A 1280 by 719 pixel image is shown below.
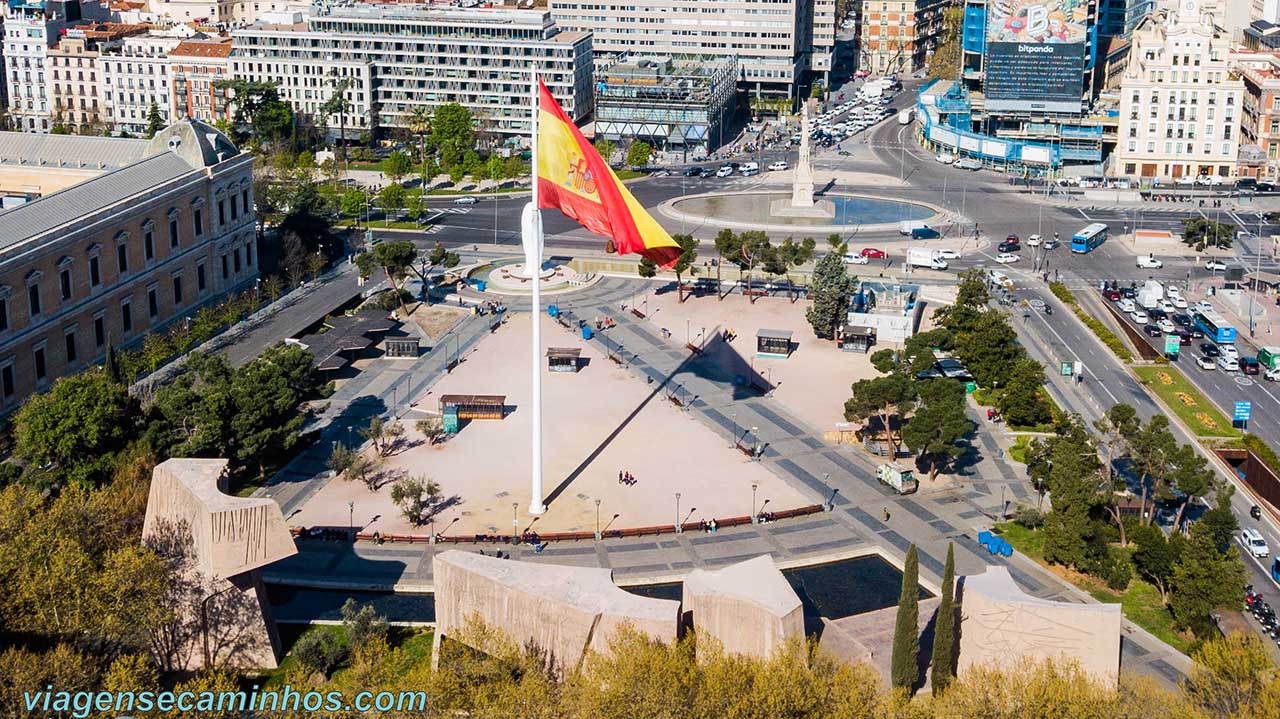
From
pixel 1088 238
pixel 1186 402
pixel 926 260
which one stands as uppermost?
pixel 1088 238

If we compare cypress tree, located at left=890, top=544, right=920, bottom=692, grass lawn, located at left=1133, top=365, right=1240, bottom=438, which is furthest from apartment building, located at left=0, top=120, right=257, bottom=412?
grass lawn, located at left=1133, top=365, right=1240, bottom=438

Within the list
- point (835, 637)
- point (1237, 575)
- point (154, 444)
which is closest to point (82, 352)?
point (154, 444)

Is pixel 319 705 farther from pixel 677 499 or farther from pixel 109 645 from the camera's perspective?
pixel 677 499

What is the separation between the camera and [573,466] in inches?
4651

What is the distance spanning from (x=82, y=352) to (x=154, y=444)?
98.5 ft

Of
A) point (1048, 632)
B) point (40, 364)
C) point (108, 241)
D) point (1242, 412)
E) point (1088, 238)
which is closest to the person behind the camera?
point (1048, 632)

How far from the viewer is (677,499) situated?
363 feet

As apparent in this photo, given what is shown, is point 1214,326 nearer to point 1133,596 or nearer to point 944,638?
point 1133,596

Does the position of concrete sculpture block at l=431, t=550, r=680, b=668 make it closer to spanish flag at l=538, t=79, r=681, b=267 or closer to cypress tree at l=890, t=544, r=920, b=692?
cypress tree at l=890, t=544, r=920, b=692

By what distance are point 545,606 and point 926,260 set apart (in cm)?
11222

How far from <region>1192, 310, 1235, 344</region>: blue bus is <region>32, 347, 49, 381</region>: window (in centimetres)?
10937

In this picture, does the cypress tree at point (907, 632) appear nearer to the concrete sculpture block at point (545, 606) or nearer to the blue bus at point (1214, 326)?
the concrete sculpture block at point (545, 606)

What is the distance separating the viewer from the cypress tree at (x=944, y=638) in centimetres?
8069

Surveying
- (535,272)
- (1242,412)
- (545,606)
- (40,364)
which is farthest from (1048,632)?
(40,364)
